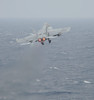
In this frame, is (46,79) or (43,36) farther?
(46,79)

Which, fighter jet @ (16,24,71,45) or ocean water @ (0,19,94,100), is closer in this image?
fighter jet @ (16,24,71,45)

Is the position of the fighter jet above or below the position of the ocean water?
above

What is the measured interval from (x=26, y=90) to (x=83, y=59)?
54825 millimetres

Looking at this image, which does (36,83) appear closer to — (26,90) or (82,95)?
(26,90)

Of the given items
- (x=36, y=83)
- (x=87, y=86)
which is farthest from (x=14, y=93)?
(x=87, y=86)

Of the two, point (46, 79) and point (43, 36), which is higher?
point (43, 36)

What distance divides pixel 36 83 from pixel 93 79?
25.0 m

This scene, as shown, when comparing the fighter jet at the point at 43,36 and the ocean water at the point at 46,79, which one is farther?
the ocean water at the point at 46,79

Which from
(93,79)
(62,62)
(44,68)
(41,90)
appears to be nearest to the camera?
(41,90)

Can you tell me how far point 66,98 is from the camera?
9694 centimetres

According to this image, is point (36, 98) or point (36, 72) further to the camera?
point (36, 72)

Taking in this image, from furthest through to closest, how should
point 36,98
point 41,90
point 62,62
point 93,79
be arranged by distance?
1. point 62,62
2. point 93,79
3. point 41,90
4. point 36,98

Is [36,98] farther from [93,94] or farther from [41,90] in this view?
[93,94]

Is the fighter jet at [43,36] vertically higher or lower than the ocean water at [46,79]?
higher
